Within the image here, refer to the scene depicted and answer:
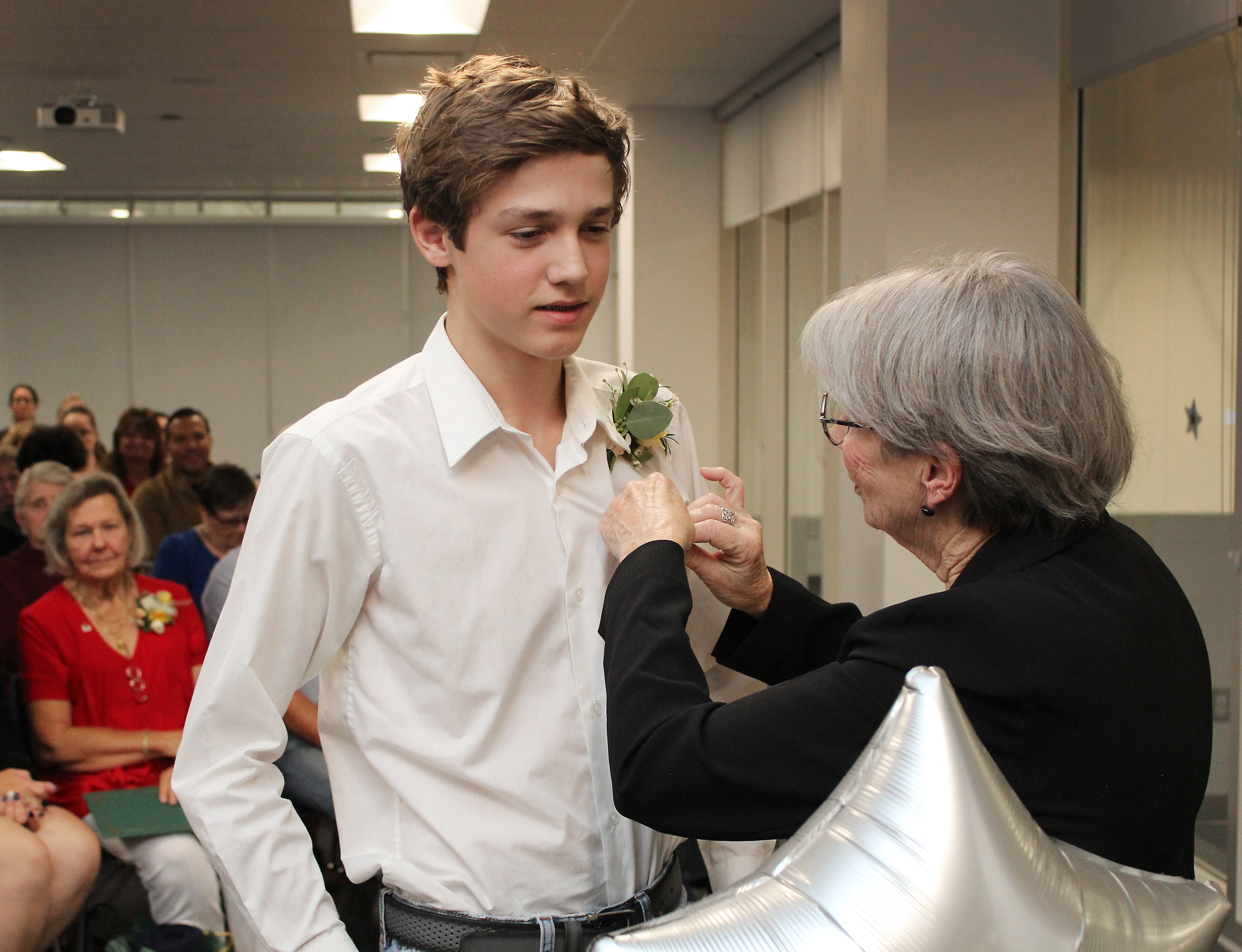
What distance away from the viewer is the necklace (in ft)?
11.8

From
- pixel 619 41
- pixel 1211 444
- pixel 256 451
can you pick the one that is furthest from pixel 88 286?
pixel 1211 444

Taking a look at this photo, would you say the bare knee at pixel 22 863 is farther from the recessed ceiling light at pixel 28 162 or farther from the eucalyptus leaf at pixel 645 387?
the recessed ceiling light at pixel 28 162

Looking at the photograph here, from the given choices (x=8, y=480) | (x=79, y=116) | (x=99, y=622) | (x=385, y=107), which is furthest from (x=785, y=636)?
(x=385, y=107)

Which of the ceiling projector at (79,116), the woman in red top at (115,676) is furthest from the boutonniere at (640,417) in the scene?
the ceiling projector at (79,116)

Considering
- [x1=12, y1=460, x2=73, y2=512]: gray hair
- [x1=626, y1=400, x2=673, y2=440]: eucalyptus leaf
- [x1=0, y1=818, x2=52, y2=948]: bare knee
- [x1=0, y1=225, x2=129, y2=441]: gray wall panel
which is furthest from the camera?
[x1=0, y1=225, x2=129, y2=441]: gray wall panel

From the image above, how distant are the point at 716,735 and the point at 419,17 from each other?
5.50 m

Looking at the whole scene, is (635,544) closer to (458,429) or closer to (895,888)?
(458,429)

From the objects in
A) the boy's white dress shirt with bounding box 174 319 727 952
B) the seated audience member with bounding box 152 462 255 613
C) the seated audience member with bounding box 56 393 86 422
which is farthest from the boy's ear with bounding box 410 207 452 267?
the seated audience member with bounding box 56 393 86 422

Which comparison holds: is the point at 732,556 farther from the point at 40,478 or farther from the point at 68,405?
the point at 68,405

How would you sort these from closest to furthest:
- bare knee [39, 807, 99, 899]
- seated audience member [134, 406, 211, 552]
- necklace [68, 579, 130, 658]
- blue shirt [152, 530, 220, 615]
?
bare knee [39, 807, 99, 899] < necklace [68, 579, 130, 658] < blue shirt [152, 530, 220, 615] < seated audience member [134, 406, 211, 552]

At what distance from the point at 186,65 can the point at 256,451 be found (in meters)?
6.77

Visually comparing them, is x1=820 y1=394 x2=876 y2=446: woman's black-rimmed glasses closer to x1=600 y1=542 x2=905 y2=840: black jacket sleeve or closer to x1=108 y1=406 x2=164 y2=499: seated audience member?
x1=600 y1=542 x2=905 y2=840: black jacket sleeve

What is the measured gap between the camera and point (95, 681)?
138 inches

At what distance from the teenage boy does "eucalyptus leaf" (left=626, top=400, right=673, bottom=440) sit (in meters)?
0.18
